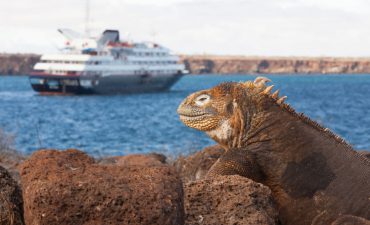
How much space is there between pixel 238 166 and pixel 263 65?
171422 mm

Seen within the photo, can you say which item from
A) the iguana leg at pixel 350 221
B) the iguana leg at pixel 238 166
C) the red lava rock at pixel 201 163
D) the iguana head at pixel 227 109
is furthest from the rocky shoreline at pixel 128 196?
the red lava rock at pixel 201 163

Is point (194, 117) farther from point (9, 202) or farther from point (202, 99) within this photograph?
point (9, 202)

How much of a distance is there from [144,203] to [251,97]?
4.69ft

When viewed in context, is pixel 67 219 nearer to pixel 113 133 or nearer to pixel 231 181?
pixel 231 181

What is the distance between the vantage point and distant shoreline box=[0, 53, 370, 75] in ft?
544

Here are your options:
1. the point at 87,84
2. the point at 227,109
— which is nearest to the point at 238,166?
the point at 227,109

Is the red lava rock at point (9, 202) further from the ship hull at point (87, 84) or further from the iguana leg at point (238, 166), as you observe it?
the ship hull at point (87, 84)

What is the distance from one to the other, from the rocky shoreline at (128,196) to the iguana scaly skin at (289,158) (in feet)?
1.31

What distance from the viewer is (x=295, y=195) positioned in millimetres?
4277

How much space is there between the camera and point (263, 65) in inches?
6860

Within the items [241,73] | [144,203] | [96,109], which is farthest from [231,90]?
[241,73]

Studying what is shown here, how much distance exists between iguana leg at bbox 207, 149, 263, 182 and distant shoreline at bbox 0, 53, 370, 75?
507ft

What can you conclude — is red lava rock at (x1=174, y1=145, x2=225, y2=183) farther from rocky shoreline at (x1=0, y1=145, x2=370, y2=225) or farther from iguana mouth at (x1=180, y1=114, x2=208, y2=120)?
rocky shoreline at (x1=0, y1=145, x2=370, y2=225)

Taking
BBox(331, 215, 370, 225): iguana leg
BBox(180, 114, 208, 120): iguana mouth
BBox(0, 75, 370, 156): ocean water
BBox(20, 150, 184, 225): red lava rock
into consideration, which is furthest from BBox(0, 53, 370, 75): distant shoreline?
BBox(20, 150, 184, 225): red lava rock
